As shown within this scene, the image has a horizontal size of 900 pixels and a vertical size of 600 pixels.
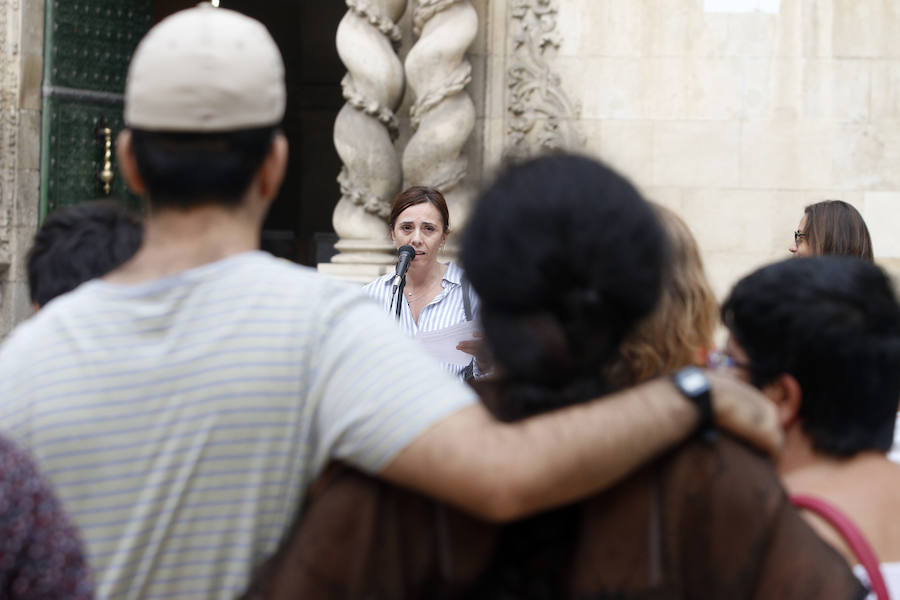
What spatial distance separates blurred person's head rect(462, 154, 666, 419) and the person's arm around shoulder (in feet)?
0.21

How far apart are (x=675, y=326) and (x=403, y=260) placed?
10.5ft

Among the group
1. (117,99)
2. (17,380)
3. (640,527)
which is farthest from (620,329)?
(117,99)

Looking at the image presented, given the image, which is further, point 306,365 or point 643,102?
point 643,102

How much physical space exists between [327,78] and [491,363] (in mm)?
12395

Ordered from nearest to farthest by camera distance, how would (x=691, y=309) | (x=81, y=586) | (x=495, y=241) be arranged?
(x=81, y=586) → (x=495, y=241) → (x=691, y=309)

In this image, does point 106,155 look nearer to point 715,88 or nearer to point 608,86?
point 608,86

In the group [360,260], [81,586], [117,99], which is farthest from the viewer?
[117,99]

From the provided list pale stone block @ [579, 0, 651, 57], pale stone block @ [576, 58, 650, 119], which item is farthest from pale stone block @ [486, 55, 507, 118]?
pale stone block @ [579, 0, 651, 57]

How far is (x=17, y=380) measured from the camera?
5.11 feet

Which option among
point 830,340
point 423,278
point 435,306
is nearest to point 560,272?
point 830,340

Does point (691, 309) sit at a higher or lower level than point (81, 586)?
higher

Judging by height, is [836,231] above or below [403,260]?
above

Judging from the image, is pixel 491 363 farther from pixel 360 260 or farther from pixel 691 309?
pixel 360 260

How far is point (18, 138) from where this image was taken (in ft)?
27.7
